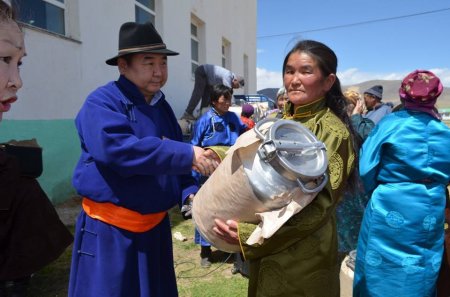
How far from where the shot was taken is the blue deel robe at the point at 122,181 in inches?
61.0

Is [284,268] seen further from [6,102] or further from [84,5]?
[84,5]

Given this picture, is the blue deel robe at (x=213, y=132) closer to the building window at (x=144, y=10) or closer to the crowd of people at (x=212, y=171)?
the crowd of people at (x=212, y=171)

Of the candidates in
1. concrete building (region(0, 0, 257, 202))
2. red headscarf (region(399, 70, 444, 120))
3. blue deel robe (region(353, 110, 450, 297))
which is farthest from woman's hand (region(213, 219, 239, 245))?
concrete building (region(0, 0, 257, 202))

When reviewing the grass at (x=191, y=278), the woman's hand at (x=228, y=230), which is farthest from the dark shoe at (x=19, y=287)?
the woman's hand at (x=228, y=230)

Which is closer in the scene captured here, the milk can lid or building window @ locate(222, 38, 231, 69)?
the milk can lid

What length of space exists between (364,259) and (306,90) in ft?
4.78

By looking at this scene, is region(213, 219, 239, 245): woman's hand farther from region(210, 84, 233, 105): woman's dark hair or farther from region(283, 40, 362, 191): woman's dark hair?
region(210, 84, 233, 105): woman's dark hair

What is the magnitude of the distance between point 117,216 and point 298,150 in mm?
963

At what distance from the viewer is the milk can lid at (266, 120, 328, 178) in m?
1.20

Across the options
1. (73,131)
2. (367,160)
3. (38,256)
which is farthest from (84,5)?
(367,160)

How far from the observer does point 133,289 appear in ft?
5.88

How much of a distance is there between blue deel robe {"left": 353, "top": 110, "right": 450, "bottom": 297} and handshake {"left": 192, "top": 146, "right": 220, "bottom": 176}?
1.40 metres

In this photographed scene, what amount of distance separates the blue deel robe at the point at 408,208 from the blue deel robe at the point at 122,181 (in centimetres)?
147

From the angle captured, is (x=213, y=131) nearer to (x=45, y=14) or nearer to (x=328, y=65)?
(x=328, y=65)
